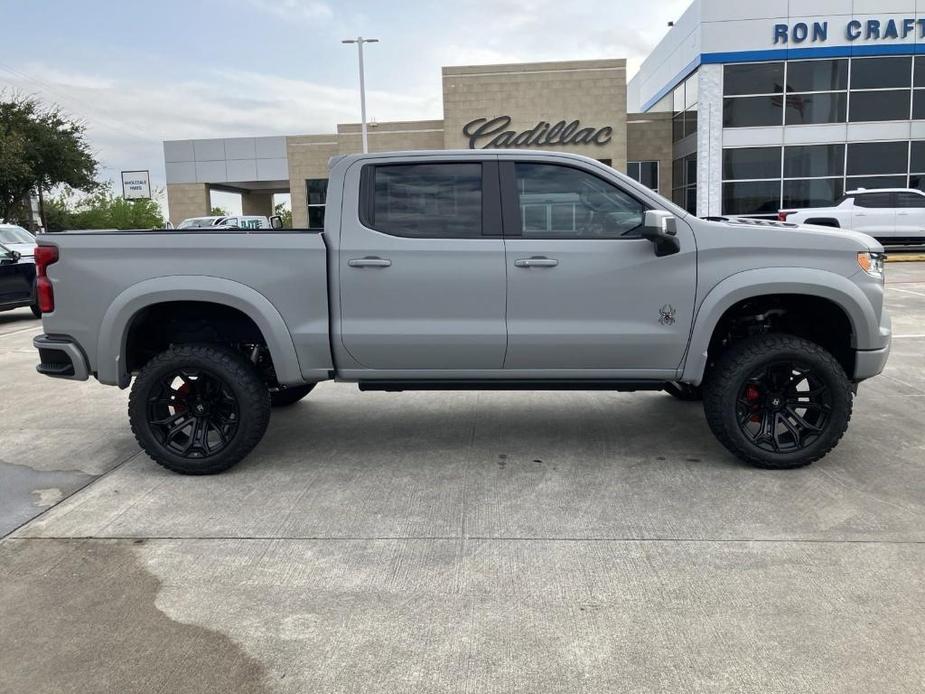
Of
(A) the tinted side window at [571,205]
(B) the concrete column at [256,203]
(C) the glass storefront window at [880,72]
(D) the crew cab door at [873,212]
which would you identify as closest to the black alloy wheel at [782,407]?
(A) the tinted side window at [571,205]

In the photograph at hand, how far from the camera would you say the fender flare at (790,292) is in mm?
4676

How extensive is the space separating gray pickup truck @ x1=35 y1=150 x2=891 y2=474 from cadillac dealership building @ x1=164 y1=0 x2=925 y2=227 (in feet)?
79.7

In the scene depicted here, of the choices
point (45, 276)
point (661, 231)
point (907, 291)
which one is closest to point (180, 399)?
point (45, 276)

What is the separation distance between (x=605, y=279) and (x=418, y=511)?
1.79 metres

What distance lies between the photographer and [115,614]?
3.30m

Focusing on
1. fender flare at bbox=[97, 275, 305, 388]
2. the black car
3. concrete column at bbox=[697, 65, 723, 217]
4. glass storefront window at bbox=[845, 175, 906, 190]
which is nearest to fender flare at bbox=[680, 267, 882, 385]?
fender flare at bbox=[97, 275, 305, 388]

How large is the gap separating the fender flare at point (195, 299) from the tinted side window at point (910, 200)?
21.6m

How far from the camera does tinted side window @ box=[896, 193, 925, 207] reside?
21.5m

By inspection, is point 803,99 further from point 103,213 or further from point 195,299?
point 103,213

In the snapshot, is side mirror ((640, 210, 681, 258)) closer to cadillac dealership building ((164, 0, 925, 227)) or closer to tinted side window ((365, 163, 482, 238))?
tinted side window ((365, 163, 482, 238))

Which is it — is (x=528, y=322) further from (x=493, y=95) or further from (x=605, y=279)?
(x=493, y=95)

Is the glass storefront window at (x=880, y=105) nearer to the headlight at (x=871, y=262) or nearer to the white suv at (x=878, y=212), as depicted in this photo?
the white suv at (x=878, y=212)

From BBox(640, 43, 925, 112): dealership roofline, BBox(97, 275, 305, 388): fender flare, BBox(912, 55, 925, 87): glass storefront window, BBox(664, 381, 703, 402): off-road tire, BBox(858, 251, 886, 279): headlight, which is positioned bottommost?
BBox(664, 381, 703, 402): off-road tire

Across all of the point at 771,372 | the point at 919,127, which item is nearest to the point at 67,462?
the point at 771,372
